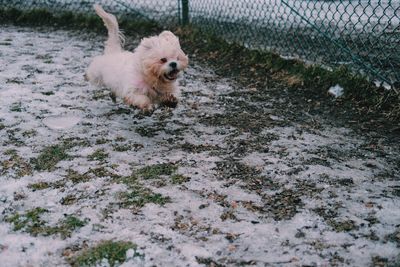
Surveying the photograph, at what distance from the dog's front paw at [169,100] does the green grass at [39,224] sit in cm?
174

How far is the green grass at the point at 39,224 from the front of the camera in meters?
2.65

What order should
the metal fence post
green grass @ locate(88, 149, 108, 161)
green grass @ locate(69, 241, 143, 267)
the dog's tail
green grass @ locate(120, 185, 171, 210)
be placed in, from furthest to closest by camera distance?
1. the metal fence post
2. the dog's tail
3. green grass @ locate(88, 149, 108, 161)
4. green grass @ locate(120, 185, 171, 210)
5. green grass @ locate(69, 241, 143, 267)

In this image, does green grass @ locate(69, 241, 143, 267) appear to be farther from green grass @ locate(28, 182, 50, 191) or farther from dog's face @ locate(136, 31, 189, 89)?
dog's face @ locate(136, 31, 189, 89)

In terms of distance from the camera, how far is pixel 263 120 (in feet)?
14.3

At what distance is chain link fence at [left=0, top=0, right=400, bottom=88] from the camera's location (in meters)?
4.83

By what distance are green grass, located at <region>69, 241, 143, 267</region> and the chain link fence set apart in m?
2.98

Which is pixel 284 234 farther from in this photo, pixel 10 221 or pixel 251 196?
pixel 10 221

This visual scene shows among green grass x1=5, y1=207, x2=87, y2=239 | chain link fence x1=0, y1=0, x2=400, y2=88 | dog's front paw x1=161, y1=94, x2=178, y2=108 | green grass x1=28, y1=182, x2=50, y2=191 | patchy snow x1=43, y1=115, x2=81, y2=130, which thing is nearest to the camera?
green grass x1=5, y1=207, x2=87, y2=239

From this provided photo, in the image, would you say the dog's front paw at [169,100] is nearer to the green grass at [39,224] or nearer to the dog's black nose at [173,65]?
the dog's black nose at [173,65]

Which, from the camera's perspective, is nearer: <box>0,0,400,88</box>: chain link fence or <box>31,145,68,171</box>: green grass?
<box>31,145,68,171</box>: green grass

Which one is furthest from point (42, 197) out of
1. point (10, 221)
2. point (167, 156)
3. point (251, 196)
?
point (251, 196)

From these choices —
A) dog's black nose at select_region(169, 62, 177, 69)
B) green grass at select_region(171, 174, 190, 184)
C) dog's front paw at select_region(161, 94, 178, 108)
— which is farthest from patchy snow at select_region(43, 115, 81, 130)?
green grass at select_region(171, 174, 190, 184)

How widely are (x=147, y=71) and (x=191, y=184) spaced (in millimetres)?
1294

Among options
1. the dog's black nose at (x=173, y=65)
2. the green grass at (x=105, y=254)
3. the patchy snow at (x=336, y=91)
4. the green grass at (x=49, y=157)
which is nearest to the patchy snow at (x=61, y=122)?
the green grass at (x=49, y=157)
